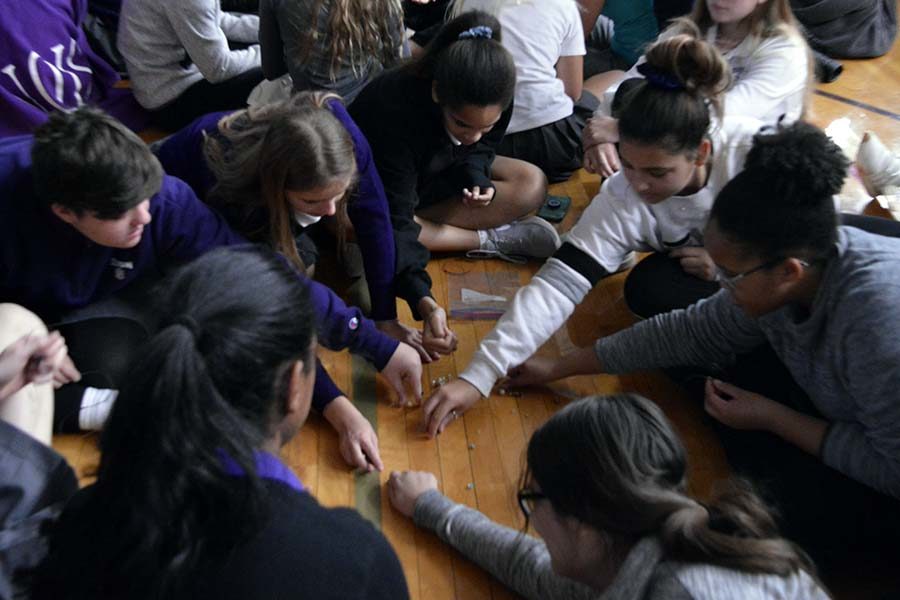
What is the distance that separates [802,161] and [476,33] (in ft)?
2.44

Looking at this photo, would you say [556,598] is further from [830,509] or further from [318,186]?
[318,186]

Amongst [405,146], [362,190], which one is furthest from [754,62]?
[362,190]

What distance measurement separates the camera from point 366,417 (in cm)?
163

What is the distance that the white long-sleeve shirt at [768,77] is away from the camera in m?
1.97

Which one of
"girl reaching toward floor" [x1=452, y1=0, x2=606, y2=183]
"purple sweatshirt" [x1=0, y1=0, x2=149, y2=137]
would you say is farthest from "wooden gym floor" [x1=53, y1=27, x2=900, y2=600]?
"purple sweatshirt" [x1=0, y1=0, x2=149, y2=137]

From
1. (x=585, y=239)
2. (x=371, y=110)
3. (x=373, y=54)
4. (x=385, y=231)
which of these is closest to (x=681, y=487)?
(x=585, y=239)

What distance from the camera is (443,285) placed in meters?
2.00

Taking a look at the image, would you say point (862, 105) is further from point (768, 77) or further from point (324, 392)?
point (324, 392)

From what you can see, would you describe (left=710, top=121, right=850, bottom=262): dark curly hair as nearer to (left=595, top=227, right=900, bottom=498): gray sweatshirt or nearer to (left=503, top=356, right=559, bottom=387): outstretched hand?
(left=595, top=227, right=900, bottom=498): gray sweatshirt

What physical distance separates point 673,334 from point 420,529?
23.6 inches

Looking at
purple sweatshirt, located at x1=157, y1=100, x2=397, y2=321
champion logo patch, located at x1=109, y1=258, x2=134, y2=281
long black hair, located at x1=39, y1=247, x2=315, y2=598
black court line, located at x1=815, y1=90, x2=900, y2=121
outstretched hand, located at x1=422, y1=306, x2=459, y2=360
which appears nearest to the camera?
long black hair, located at x1=39, y1=247, x2=315, y2=598

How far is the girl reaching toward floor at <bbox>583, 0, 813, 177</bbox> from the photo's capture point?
197cm

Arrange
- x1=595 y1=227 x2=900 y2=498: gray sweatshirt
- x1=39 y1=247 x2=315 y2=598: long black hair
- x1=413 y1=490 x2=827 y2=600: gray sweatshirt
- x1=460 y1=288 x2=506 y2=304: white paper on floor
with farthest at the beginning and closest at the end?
x1=460 y1=288 x2=506 y2=304: white paper on floor < x1=595 y1=227 x2=900 y2=498: gray sweatshirt < x1=413 y1=490 x2=827 y2=600: gray sweatshirt < x1=39 y1=247 x2=315 y2=598: long black hair

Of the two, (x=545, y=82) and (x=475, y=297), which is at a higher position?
(x=545, y=82)
